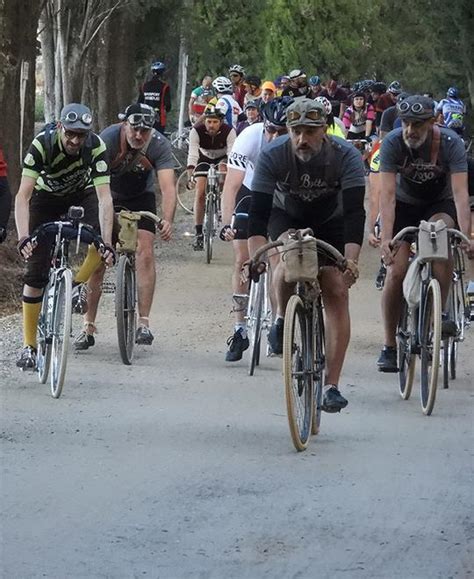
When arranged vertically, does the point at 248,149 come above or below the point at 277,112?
below

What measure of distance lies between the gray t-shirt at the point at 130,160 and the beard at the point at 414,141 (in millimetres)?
2388

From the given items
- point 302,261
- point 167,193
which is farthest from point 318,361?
point 167,193

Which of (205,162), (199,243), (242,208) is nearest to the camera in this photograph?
(242,208)

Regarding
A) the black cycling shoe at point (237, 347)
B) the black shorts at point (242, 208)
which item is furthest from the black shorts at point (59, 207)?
the black cycling shoe at point (237, 347)

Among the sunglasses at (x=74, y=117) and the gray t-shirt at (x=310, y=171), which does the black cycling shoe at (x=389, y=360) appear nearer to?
the gray t-shirt at (x=310, y=171)

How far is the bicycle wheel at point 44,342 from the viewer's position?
10.3 meters

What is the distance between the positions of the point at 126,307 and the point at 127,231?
545 mm

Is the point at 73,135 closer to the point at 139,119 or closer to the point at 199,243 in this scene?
the point at 139,119

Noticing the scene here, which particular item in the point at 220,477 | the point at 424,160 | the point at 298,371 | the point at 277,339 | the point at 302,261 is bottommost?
the point at 220,477

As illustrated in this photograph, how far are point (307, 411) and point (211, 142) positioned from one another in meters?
11.1

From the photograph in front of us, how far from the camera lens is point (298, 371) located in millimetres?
8492

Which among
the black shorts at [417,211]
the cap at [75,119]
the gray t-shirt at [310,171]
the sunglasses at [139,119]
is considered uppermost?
the sunglasses at [139,119]

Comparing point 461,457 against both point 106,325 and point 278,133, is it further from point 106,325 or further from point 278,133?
point 106,325

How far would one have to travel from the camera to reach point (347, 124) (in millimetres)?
31734
